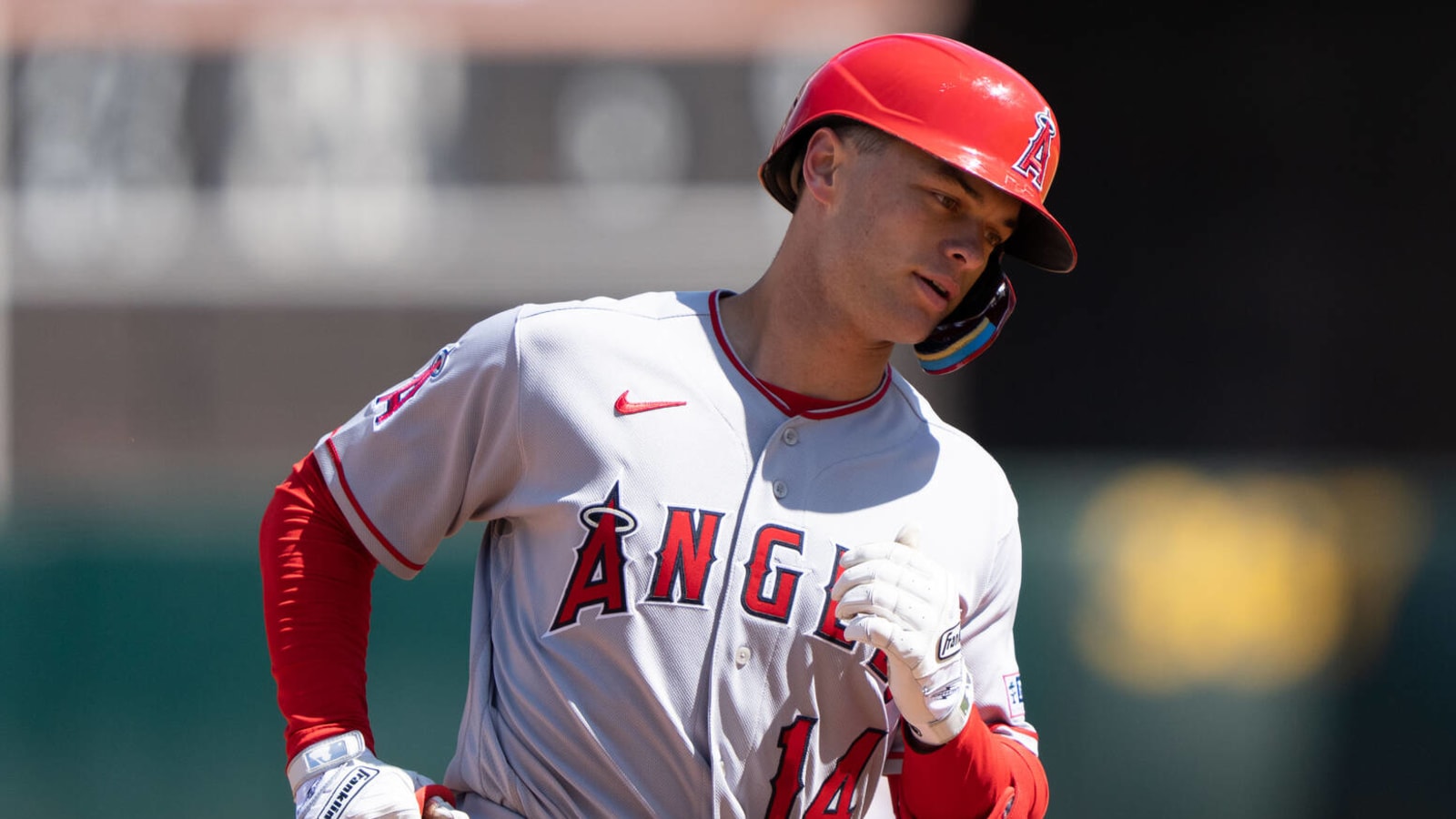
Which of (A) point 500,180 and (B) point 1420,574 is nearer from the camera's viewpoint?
(B) point 1420,574

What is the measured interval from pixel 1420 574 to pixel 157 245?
589cm

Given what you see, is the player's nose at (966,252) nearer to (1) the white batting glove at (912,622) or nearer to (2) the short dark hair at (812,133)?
(2) the short dark hair at (812,133)

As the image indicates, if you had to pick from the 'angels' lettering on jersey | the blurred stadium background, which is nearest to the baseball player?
the 'angels' lettering on jersey

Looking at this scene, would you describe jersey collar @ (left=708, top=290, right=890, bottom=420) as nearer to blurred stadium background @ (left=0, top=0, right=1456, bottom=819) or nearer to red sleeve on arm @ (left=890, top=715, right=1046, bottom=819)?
red sleeve on arm @ (left=890, top=715, right=1046, bottom=819)

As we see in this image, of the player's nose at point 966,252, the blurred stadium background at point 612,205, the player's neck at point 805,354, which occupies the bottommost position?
the blurred stadium background at point 612,205

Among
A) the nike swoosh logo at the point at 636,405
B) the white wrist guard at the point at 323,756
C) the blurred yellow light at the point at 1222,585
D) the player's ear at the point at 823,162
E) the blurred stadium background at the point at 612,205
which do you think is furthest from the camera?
the blurred stadium background at the point at 612,205

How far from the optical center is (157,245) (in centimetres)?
747

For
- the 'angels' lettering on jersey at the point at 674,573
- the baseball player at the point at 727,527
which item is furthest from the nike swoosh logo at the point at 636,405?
the 'angels' lettering on jersey at the point at 674,573

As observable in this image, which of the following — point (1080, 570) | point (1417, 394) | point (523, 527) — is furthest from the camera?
point (1417, 394)

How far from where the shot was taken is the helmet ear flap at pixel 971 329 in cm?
214

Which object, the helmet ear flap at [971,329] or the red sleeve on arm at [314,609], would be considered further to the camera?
the helmet ear flap at [971,329]

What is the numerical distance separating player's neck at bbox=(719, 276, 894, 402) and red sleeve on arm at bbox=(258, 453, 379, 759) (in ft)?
1.94

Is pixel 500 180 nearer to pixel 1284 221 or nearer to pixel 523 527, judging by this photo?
pixel 1284 221

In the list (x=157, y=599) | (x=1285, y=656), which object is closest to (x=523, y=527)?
(x=157, y=599)
